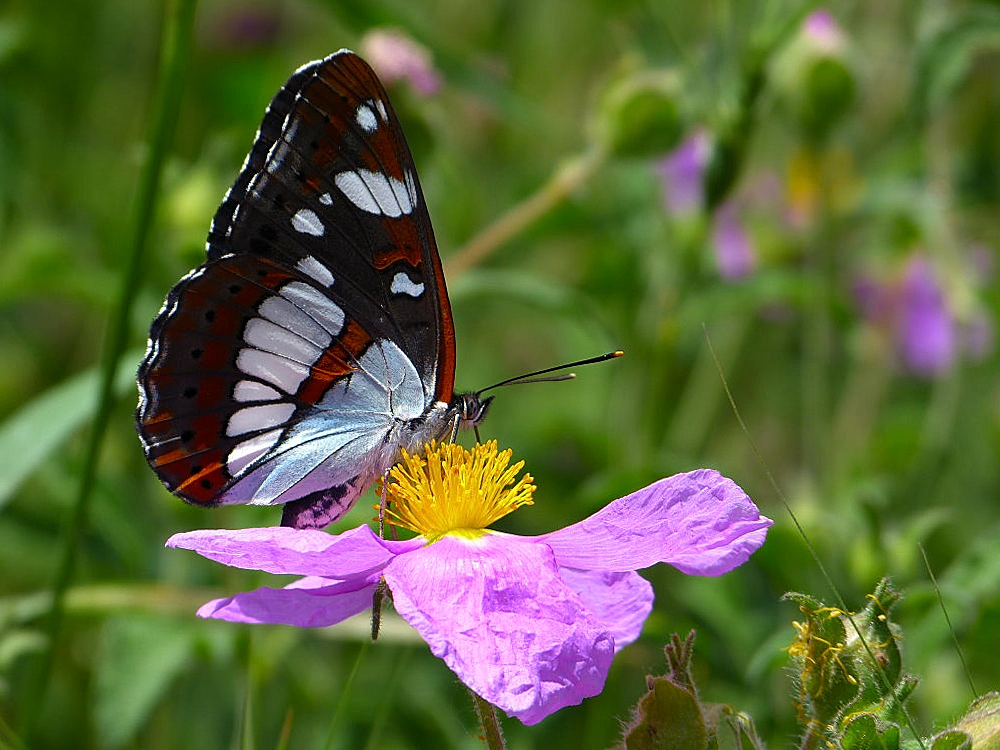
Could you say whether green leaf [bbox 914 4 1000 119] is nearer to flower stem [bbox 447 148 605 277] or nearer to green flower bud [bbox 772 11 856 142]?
green flower bud [bbox 772 11 856 142]

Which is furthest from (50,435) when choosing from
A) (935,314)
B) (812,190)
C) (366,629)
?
(935,314)

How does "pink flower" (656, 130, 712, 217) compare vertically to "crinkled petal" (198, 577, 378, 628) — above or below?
above

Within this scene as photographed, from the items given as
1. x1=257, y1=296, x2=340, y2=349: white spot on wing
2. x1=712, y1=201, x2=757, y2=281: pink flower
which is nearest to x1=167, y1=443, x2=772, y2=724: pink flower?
x1=257, y1=296, x2=340, y2=349: white spot on wing

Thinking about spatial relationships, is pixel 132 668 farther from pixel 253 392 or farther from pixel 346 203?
pixel 346 203

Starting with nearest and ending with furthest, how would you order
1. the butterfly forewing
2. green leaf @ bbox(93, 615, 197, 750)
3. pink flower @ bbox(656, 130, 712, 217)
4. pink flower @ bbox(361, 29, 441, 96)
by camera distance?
the butterfly forewing, green leaf @ bbox(93, 615, 197, 750), pink flower @ bbox(361, 29, 441, 96), pink flower @ bbox(656, 130, 712, 217)

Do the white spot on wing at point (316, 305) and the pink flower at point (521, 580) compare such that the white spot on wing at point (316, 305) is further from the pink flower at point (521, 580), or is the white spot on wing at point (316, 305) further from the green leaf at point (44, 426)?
the pink flower at point (521, 580)

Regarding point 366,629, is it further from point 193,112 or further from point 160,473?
point 193,112

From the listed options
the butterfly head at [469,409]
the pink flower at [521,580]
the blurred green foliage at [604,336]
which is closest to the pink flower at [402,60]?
the blurred green foliage at [604,336]
